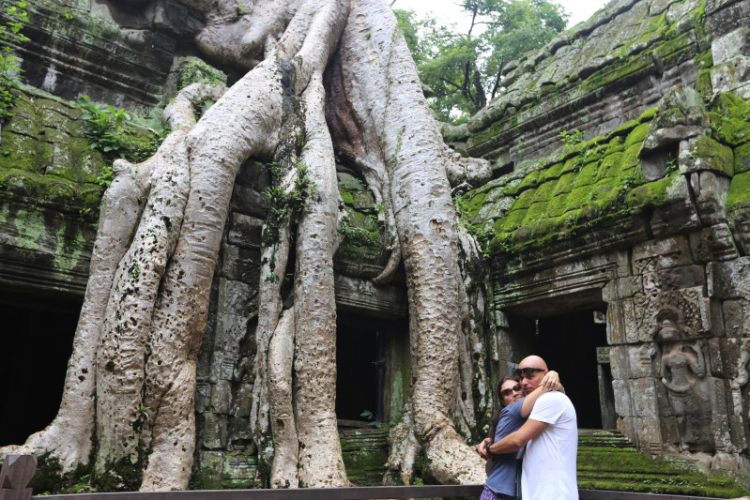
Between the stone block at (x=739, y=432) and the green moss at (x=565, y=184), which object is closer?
the stone block at (x=739, y=432)

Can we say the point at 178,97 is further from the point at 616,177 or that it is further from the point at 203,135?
the point at 616,177

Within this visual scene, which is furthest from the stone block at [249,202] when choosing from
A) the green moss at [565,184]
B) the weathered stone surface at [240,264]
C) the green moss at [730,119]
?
the green moss at [730,119]

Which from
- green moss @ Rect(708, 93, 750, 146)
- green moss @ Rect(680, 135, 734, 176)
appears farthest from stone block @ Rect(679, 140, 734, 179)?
green moss @ Rect(708, 93, 750, 146)

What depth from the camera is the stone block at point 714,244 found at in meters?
4.11

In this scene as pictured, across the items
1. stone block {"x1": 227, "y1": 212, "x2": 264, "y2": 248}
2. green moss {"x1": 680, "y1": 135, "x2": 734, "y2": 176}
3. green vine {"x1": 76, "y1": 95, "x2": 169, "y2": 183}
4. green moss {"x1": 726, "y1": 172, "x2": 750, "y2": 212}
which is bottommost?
stone block {"x1": 227, "y1": 212, "x2": 264, "y2": 248}

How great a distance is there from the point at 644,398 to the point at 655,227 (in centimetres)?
123

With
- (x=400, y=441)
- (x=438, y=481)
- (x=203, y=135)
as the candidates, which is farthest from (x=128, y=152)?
(x=438, y=481)

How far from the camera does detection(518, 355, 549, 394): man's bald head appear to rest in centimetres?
244

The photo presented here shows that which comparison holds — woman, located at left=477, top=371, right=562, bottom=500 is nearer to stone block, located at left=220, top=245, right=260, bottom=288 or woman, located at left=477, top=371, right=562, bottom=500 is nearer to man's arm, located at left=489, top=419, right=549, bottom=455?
man's arm, located at left=489, top=419, right=549, bottom=455

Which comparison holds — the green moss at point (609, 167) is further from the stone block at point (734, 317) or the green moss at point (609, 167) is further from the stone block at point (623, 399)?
the stone block at point (623, 399)

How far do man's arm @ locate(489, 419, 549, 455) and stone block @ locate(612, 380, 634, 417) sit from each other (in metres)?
2.56

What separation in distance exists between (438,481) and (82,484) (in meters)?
2.07

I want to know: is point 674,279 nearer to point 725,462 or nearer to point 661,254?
point 661,254

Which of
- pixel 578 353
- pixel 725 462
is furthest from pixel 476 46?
pixel 725 462
